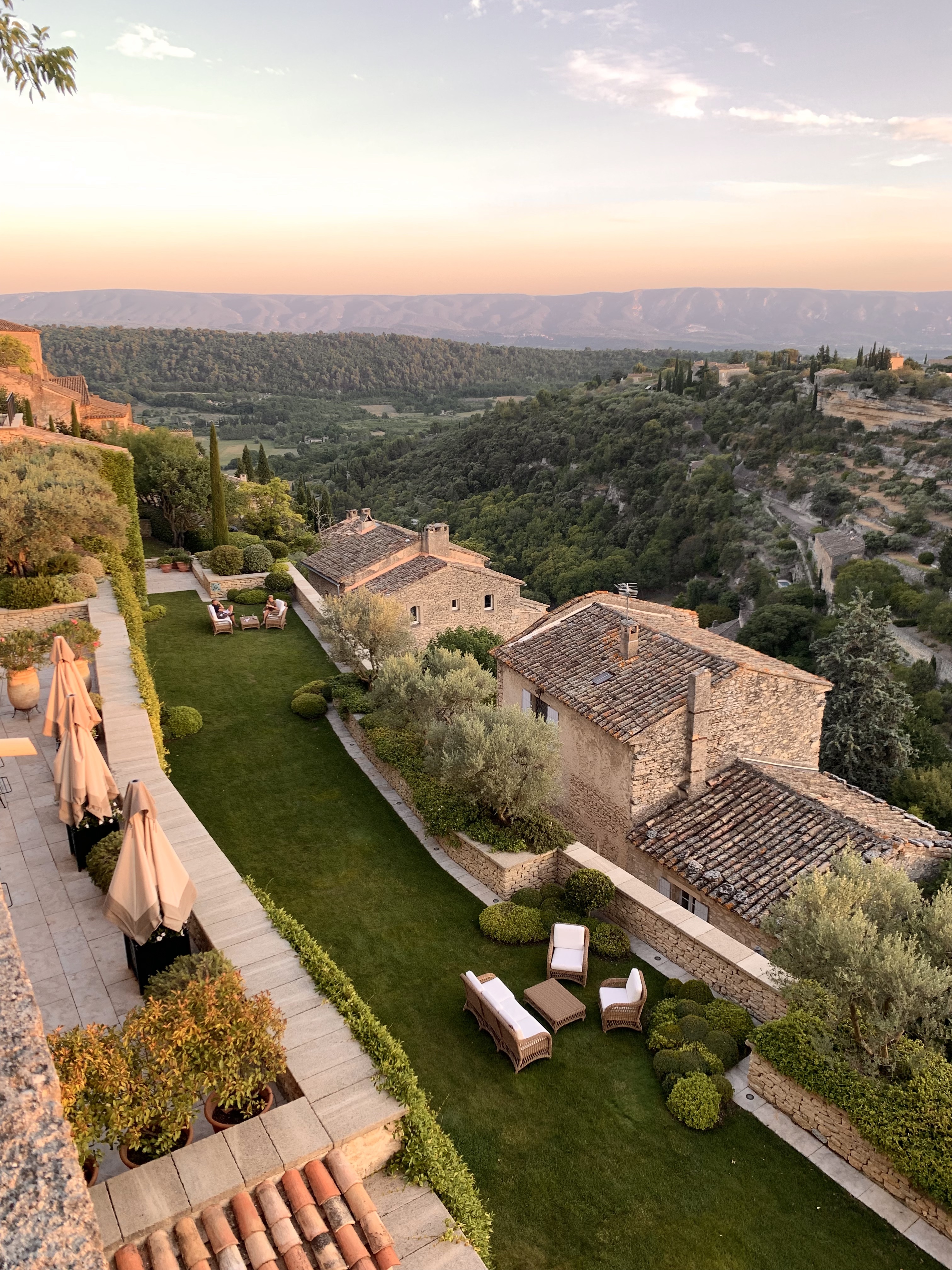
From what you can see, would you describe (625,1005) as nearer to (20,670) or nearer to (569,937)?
(569,937)

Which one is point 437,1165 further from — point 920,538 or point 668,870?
point 920,538

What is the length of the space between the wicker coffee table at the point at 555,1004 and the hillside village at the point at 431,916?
6 cm

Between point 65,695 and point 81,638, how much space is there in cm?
761

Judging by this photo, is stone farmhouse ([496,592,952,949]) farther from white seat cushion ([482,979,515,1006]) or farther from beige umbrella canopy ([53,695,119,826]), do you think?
beige umbrella canopy ([53,695,119,826])

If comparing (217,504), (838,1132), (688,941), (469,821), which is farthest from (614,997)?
(217,504)

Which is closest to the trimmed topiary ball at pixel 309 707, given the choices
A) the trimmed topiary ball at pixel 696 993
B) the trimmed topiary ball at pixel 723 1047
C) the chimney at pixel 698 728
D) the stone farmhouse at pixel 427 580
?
the chimney at pixel 698 728

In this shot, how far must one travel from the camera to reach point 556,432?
3829 inches

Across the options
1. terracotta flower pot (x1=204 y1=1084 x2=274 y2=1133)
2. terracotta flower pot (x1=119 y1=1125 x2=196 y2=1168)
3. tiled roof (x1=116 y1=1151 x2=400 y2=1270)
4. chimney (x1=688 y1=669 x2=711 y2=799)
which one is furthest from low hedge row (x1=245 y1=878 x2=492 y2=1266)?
chimney (x1=688 y1=669 x2=711 y2=799)

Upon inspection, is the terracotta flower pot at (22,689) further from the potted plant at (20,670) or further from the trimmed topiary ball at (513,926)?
the trimmed topiary ball at (513,926)

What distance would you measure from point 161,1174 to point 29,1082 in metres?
3.73

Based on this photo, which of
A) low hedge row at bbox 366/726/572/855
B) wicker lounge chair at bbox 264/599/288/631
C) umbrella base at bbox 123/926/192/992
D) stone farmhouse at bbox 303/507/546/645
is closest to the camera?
umbrella base at bbox 123/926/192/992

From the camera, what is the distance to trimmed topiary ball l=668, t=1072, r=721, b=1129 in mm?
10078

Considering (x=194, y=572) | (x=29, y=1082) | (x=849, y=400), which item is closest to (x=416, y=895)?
(x=29, y=1082)

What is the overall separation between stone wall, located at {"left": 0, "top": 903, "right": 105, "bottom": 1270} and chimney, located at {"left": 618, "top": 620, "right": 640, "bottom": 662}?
1678 centimetres
